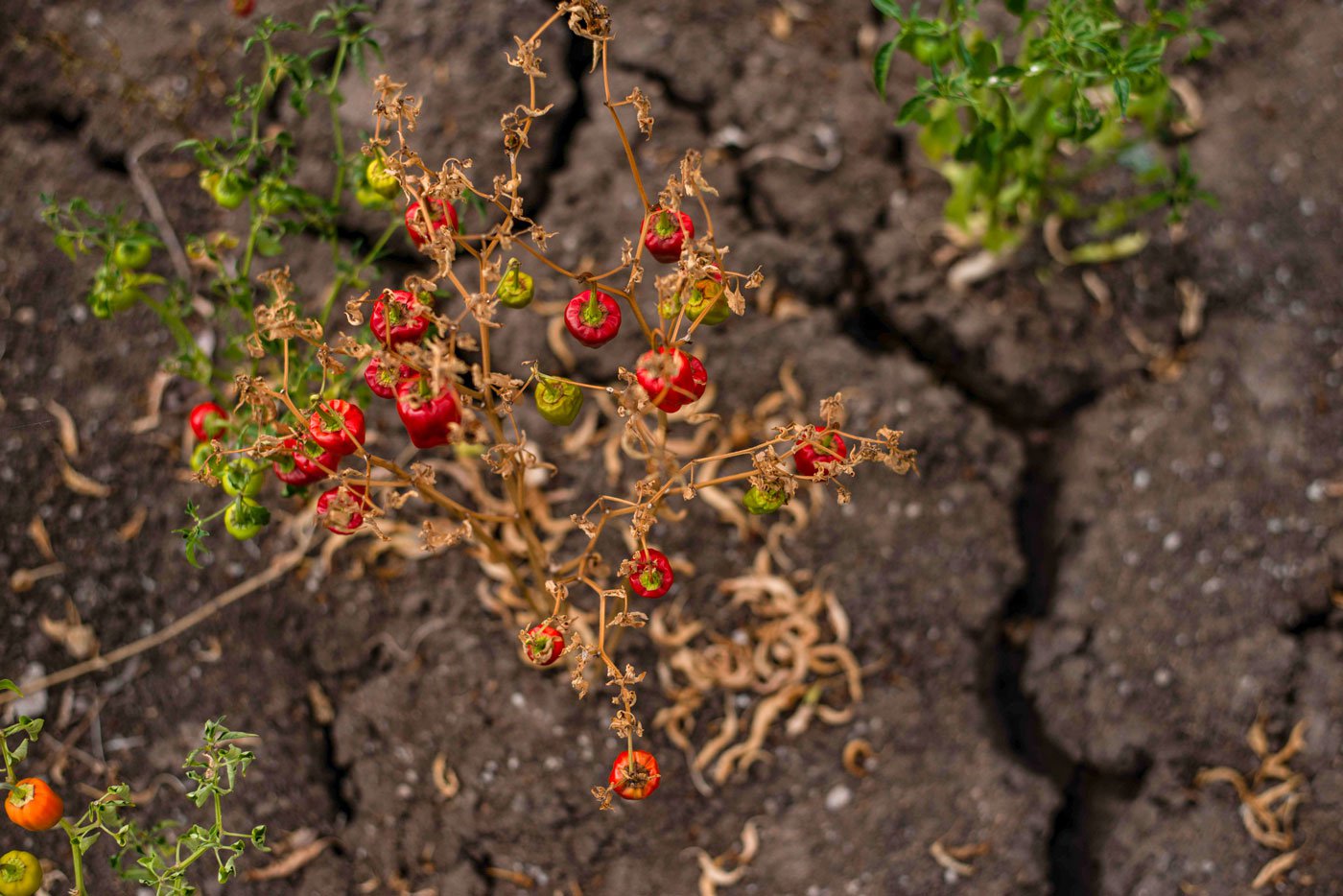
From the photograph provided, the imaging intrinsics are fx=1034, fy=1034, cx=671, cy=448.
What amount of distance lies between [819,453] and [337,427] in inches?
24.3

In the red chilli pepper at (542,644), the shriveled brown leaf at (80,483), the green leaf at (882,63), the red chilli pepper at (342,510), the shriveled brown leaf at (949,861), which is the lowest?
the shriveled brown leaf at (949,861)

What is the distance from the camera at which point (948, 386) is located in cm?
224

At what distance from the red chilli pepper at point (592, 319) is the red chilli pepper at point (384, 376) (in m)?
0.22

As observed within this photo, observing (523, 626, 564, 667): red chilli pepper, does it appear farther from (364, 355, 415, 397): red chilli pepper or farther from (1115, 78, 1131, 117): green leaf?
(1115, 78, 1131, 117): green leaf

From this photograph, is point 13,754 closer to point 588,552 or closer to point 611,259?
point 588,552

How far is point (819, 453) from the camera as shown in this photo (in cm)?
135

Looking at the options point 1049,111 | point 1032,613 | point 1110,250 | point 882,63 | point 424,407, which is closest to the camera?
point 424,407

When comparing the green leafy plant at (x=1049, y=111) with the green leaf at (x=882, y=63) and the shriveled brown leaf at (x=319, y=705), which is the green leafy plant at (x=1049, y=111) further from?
the shriveled brown leaf at (x=319, y=705)

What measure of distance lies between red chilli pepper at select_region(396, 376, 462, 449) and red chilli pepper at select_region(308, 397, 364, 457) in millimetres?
104

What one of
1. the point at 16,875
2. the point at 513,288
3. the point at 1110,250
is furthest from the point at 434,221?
the point at 1110,250

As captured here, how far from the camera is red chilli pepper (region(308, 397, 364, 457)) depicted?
4.21ft

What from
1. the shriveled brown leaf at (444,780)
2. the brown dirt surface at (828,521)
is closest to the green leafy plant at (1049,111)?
the brown dirt surface at (828,521)

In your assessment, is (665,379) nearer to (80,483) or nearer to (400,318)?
(400,318)

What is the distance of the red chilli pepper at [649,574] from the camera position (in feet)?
4.57
